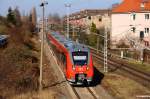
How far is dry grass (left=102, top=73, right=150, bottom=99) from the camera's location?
30.8 metres

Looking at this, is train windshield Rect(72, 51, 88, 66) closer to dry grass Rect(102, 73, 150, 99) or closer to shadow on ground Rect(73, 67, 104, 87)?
shadow on ground Rect(73, 67, 104, 87)

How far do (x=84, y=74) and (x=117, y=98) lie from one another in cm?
457

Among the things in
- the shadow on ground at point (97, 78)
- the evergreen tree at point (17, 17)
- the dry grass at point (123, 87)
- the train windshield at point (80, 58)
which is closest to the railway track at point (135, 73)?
the dry grass at point (123, 87)

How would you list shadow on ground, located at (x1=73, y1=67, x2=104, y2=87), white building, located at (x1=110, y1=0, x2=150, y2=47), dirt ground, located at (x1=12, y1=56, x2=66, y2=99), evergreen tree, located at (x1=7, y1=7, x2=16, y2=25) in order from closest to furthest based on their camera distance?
dirt ground, located at (x1=12, y1=56, x2=66, y2=99)
shadow on ground, located at (x1=73, y1=67, x2=104, y2=87)
white building, located at (x1=110, y1=0, x2=150, y2=47)
evergreen tree, located at (x1=7, y1=7, x2=16, y2=25)

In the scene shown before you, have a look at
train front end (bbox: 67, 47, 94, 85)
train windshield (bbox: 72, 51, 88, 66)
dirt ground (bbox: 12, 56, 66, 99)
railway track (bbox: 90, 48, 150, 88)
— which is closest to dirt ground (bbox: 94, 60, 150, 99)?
railway track (bbox: 90, 48, 150, 88)

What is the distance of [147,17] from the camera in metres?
75.7

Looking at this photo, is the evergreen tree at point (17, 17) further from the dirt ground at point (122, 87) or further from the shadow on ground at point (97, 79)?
the dirt ground at point (122, 87)

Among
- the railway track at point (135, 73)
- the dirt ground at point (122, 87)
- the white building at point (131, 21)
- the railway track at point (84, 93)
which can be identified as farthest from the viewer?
the white building at point (131, 21)

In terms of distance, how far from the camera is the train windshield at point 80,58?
33000 mm

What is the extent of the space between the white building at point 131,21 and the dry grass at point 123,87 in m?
36.4

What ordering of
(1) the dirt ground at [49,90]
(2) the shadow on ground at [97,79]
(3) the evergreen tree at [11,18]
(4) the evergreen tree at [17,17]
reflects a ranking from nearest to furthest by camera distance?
1. (1) the dirt ground at [49,90]
2. (2) the shadow on ground at [97,79]
3. (4) the evergreen tree at [17,17]
4. (3) the evergreen tree at [11,18]

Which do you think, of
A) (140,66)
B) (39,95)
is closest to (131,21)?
(140,66)

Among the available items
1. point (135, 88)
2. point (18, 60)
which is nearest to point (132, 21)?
point (18, 60)

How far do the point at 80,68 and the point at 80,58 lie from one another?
87 centimetres
